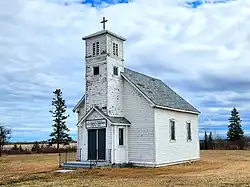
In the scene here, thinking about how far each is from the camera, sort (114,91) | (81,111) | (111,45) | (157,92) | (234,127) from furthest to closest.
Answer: (234,127) < (157,92) < (81,111) < (111,45) < (114,91)

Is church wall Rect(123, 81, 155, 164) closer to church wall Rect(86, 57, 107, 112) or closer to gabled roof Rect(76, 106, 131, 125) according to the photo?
gabled roof Rect(76, 106, 131, 125)

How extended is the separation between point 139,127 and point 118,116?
4.93ft

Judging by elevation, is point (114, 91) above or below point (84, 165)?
above

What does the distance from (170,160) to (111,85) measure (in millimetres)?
6259

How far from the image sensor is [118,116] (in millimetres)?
22453

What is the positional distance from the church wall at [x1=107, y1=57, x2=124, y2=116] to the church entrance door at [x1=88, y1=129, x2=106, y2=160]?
1.47m

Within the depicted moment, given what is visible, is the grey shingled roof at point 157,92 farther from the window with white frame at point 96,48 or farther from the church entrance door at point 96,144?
the church entrance door at point 96,144

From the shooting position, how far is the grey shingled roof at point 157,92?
22.9 meters

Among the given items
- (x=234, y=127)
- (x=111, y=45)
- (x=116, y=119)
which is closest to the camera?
(x=116, y=119)

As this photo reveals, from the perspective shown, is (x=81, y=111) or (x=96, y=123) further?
(x=81, y=111)

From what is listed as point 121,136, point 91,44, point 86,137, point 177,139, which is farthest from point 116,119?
point 177,139

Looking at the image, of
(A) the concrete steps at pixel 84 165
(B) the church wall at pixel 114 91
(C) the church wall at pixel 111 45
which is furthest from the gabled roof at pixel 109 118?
(C) the church wall at pixel 111 45

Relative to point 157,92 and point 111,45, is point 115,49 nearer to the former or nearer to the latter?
point 111,45

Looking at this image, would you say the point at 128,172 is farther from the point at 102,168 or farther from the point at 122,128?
the point at 122,128
